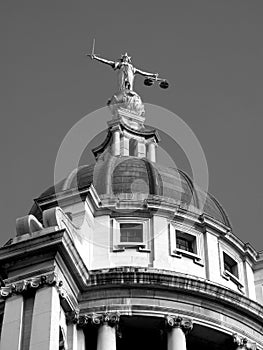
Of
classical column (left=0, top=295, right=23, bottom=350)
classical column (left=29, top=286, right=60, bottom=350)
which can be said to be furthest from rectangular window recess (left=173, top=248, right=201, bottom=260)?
classical column (left=0, top=295, right=23, bottom=350)

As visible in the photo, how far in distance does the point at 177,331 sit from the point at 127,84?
72.5 feet

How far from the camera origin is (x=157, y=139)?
6319 cm

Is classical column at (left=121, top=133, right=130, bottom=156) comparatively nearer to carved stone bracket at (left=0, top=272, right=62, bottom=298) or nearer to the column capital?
the column capital

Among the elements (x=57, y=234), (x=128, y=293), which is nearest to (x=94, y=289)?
(x=128, y=293)

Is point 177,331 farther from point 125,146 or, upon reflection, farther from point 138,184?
point 125,146

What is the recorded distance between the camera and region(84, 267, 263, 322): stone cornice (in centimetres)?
4788

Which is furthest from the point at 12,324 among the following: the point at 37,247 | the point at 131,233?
the point at 131,233

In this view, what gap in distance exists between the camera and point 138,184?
54031 mm

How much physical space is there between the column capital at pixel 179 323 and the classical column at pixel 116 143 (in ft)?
47.4

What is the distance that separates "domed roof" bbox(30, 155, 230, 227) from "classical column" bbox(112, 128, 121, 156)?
3.99m

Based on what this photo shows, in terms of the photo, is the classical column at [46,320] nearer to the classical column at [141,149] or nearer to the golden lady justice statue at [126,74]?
the classical column at [141,149]

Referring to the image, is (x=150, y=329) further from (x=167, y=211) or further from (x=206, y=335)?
(x=167, y=211)

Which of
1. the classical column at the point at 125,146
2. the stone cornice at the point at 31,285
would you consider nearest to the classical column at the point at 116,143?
the classical column at the point at 125,146

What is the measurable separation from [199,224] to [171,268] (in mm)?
3427
